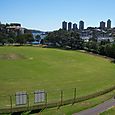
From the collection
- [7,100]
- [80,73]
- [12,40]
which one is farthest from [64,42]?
[7,100]

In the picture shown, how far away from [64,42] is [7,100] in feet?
328

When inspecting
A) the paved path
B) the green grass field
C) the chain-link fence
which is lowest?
the green grass field

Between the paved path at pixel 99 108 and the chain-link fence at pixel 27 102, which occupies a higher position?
the chain-link fence at pixel 27 102

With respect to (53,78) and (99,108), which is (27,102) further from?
(53,78)

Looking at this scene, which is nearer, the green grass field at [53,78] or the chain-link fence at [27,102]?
the chain-link fence at [27,102]

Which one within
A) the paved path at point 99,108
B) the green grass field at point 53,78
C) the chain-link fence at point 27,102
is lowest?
the green grass field at point 53,78

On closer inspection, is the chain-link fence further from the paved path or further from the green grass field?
the green grass field

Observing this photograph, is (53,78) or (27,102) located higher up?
(27,102)

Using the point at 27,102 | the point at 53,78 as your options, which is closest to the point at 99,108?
the point at 27,102

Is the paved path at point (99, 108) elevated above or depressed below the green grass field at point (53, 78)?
above

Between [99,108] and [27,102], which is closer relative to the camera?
[27,102]

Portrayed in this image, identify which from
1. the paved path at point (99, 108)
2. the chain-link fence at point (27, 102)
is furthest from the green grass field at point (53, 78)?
the paved path at point (99, 108)

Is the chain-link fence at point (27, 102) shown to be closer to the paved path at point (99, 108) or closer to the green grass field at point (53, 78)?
the paved path at point (99, 108)

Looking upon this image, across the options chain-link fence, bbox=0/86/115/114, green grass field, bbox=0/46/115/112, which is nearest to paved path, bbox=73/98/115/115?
chain-link fence, bbox=0/86/115/114
